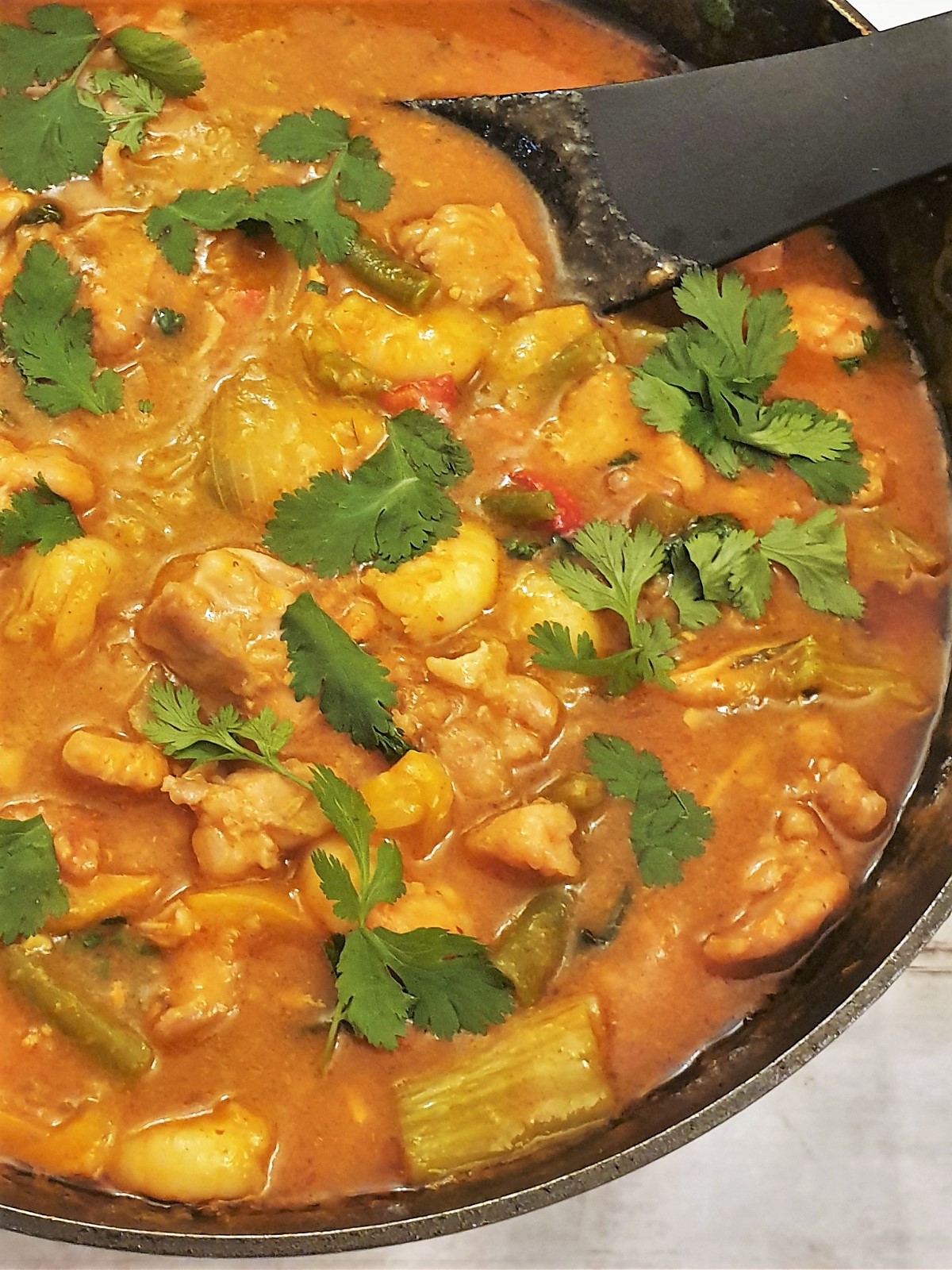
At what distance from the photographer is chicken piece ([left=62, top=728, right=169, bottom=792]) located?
2.42 meters

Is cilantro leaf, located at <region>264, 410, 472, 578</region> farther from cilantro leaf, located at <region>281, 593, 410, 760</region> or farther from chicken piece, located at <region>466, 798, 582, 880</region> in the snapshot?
chicken piece, located at <region>466, 798, 582, 880</region>

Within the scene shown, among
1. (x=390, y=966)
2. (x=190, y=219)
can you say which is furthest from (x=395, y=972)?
(x=190, y=219)

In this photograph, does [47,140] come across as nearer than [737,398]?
No

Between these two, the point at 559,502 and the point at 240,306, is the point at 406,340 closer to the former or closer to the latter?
the point at 240,306

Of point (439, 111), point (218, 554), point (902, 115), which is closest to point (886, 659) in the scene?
point (902, 115)

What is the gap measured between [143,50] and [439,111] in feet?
2.58

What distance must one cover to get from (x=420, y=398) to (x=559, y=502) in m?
0.42

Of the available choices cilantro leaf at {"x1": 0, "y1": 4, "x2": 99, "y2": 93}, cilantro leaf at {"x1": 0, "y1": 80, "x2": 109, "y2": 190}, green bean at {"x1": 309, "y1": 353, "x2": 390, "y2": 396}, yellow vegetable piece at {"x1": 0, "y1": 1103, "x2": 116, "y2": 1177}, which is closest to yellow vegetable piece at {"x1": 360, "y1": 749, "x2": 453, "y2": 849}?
yellow vegetable piece at {"x1": 0, "y1": 1103, "x2": 116, "y2": 1177}

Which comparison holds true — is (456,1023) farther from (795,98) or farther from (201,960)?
(795,98)

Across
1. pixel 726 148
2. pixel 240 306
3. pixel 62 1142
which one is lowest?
pixel 62 1142

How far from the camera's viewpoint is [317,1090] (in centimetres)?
235

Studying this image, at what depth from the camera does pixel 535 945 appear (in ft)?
7.93

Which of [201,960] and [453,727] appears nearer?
[201,960]

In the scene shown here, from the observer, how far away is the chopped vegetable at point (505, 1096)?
2281mm
